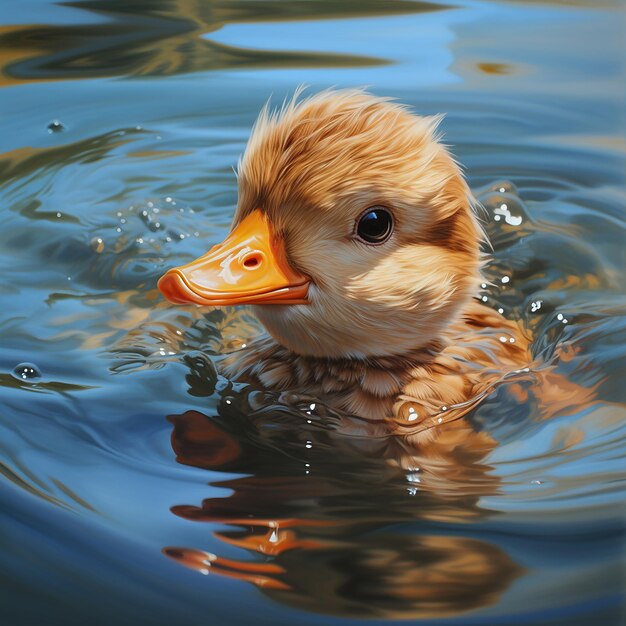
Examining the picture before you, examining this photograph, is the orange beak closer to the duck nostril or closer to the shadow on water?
the duck nostril

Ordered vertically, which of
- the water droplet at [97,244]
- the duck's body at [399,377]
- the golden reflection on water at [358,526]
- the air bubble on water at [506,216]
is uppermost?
the air bubble on water at [506,216]

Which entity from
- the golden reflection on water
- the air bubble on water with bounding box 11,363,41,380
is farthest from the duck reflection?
the air bubble on water with bounding box 11,363,41,380

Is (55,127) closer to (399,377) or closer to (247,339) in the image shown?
(247,339)

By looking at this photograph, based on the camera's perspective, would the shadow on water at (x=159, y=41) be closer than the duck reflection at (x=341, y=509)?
No

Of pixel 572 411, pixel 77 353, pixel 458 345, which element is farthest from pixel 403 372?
pixel 77 353

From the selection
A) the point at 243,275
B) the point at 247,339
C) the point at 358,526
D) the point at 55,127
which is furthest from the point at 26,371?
the point at 55,127

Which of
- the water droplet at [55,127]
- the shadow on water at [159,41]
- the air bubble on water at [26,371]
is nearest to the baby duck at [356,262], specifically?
the air bubble on water at [26,371]

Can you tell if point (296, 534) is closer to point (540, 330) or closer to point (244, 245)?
point (244, 245)

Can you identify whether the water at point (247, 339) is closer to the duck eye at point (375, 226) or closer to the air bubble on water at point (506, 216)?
the air bubble on water at point (506, 216)
